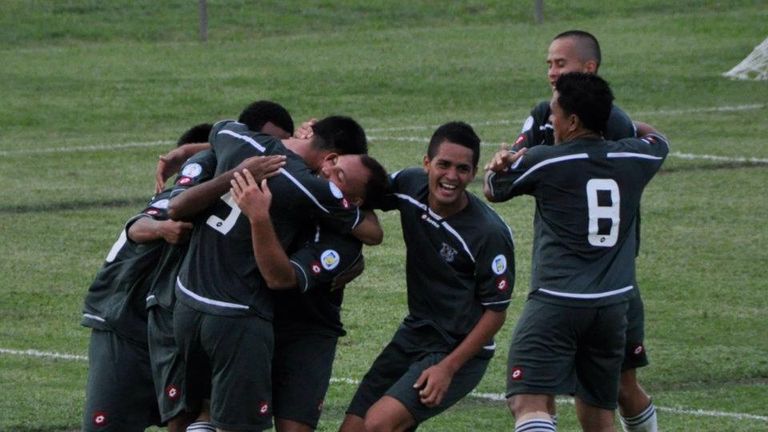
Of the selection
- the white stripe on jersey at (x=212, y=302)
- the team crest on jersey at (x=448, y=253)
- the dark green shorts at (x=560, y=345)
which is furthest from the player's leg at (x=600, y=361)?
the white stripe on jersey at (x=212, y=302)

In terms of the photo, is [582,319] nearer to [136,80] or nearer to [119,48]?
[136,80]

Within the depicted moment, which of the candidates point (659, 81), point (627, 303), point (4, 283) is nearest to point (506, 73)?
point (659, 81)

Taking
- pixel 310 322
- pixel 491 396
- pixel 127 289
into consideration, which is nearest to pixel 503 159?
pixel 310 322

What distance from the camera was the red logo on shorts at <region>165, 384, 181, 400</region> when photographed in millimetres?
7176

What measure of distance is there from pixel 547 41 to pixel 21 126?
370 inches

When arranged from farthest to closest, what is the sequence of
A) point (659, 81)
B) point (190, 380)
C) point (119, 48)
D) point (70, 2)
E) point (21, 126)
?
point (70, 2), point (119, 48), point (659, 81), point (21, 126), point (190, 380)

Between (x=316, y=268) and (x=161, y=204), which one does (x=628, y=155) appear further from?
(x=161, y=204)

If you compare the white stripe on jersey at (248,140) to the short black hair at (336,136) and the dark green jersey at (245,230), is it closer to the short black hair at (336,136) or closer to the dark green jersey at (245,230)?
the dark green jersey at (245,230)

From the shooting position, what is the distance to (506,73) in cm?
2455

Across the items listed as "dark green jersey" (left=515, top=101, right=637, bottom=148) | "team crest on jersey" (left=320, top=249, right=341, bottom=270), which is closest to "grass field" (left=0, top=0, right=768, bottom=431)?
"dark green jersey" (left=515, top=101, right=637, bottom=148)

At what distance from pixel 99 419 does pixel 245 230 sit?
130 centimetres

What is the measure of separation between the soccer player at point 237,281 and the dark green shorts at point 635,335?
158cm

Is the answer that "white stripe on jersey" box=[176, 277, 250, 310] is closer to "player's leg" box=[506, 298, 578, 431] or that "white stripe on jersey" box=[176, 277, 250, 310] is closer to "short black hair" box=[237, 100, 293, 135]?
"short black hair" box=[237, 100, 293, 135]

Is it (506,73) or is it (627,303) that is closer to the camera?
(627,303)
